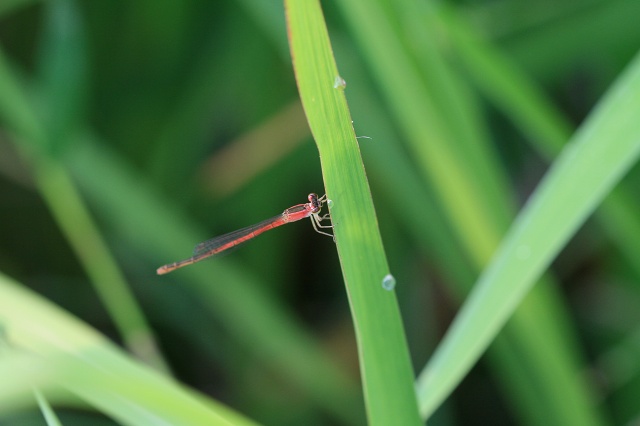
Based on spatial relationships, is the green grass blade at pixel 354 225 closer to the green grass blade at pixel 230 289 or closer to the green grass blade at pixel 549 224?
the green grass blade at pixel 549 224

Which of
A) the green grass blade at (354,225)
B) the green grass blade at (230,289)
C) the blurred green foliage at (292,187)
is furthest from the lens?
the green grass blade at (230,289)

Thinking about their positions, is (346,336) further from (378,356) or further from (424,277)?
(378,356)

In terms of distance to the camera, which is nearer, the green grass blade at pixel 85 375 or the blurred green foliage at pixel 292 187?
the green grass blade at pixel 85 375

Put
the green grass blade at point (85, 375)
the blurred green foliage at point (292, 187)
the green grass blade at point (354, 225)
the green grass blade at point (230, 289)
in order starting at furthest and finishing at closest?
the green grass blade at point (230, 289)
the blurred green foliage at point (292, 187)
the green grass blade at point (354, 225)
the green grass blade at point (85, 375)

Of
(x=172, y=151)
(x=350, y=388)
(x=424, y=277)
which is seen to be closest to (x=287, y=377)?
(x=350, y=388)

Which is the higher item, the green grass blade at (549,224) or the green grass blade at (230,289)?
the green grass blade at (230,289)

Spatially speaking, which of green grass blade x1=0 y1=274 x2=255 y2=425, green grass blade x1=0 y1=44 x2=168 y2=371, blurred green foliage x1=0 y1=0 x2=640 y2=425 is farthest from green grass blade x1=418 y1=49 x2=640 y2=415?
green grass blade x1=0 y1=44 x2=168 y2=371

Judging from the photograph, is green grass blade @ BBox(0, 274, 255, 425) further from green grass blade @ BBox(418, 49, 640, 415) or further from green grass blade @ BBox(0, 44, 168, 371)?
green grass blade @ BBox(0, 44, 168, 371)

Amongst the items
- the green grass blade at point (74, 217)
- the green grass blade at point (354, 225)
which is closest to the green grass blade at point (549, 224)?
the green grass blade at point (354, 225)
